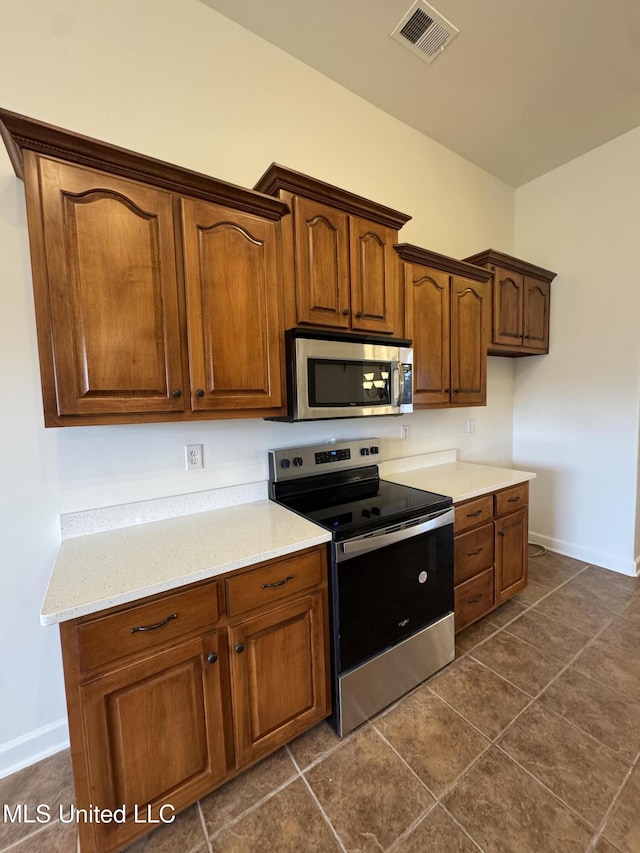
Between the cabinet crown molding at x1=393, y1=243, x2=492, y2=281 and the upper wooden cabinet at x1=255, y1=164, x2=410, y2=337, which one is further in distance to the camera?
the cabinet crown molding at x1=393, y1=243, x2=492, y2=281

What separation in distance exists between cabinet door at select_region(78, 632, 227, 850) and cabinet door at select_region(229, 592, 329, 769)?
0.08 meters

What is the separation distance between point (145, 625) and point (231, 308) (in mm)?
1189

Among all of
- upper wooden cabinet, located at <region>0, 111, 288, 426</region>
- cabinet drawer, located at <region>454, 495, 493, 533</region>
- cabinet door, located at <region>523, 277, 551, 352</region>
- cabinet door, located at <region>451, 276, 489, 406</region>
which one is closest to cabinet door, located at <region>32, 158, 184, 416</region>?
upper wooden cabinet, located at <region>0, 111, 288, 426</region>

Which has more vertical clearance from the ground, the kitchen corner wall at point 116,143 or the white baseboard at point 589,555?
the kitchen corner wall at point 116,143

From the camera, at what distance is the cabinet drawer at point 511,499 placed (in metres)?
2.18

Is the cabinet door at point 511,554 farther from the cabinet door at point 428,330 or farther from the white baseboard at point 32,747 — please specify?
the white baseboard at point 32,747

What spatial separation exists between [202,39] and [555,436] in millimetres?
3627

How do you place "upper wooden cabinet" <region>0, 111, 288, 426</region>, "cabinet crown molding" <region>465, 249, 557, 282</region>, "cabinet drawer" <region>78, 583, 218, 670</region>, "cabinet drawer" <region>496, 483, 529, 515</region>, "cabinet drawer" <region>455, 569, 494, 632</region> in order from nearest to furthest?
"cabinet drawer" <region>78, 583, 218, 670</region> → "upper wooden cabinet" <region>0, 111, 288, 426</region> → "cabinet drawer" <region>455, 569, 494, 632</region> → "cabinet drawer" <region>496, 483, 529, 515</region> → "cabinet crown molding" <region>465, 249, 557, 282</region>

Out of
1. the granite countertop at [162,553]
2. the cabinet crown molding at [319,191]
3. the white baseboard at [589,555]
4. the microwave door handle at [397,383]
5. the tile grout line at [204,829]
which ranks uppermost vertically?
the cabinet crown molding at [319,191]

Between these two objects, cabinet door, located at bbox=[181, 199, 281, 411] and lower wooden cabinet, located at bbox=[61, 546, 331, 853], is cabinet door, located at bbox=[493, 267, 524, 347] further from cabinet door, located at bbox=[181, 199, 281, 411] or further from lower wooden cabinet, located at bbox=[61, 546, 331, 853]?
lower wooden cabinet, located at bbox=[61, 546, 331, 853]

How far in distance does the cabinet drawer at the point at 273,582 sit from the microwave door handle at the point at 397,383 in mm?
934

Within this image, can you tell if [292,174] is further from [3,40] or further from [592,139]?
[592,139]

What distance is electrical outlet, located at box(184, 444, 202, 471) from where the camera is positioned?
175 centimetres

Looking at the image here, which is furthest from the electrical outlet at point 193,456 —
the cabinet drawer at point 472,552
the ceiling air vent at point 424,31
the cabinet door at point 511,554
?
the ceiling air vent at point 424,31
